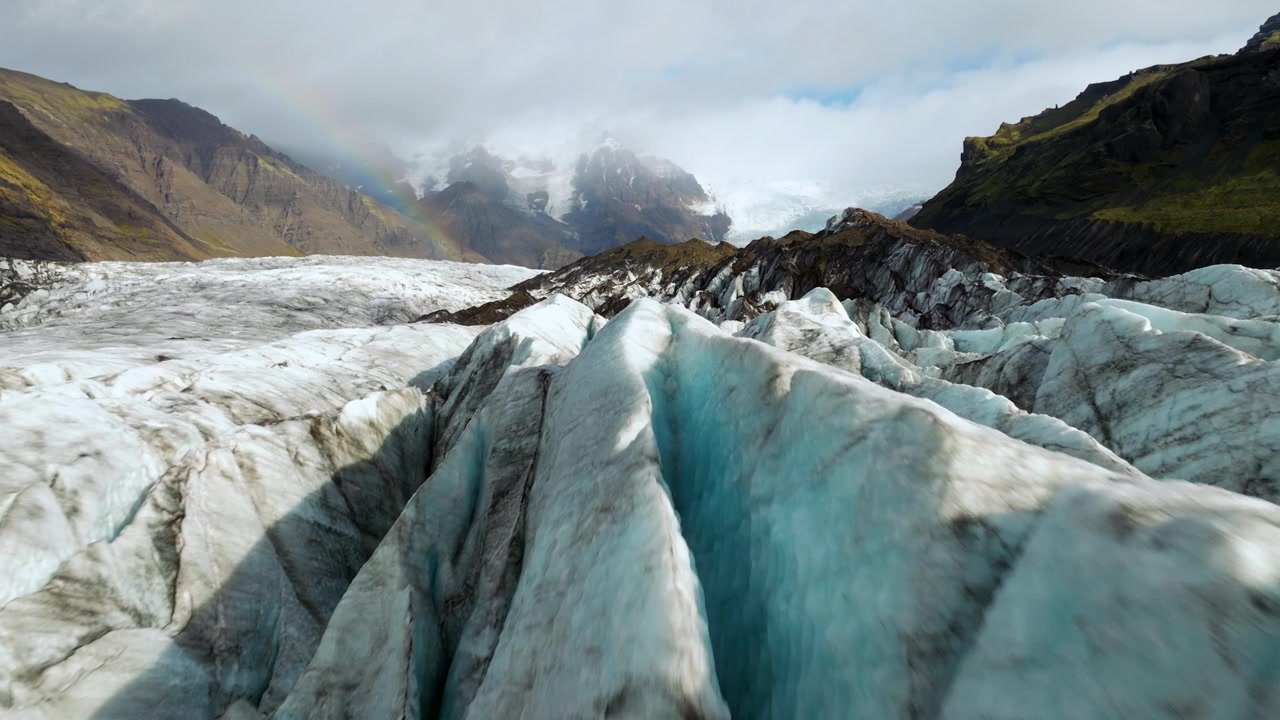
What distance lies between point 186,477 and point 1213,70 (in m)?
142

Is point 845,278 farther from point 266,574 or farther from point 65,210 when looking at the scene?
point 65,210

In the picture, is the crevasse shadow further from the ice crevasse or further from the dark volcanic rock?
the dark volcanic rock

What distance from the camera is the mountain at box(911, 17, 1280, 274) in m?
63.6

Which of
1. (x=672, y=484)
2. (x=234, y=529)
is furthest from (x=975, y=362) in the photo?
(x=234, y=529)

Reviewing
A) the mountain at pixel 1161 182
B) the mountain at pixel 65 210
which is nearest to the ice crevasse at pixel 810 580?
the mountain at pixel 1161 182

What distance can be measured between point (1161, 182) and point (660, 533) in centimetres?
11808

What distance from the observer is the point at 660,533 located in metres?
4.30

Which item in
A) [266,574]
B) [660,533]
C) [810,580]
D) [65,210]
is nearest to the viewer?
[810,580]

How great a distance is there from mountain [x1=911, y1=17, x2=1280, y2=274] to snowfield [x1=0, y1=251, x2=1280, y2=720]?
68.3 m

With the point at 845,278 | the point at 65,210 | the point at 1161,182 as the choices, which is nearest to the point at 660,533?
the point at 845,278

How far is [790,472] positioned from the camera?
496cm

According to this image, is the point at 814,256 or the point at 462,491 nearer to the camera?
the point at 462,491

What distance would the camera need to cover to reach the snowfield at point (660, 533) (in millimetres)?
2764

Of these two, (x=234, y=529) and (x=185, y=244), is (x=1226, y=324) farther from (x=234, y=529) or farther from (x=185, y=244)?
(x=185, y=244)
